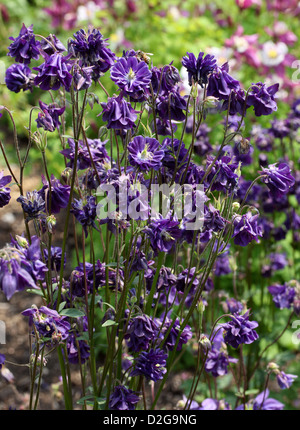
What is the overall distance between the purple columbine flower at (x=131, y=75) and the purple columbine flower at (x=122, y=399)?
2.94 ft

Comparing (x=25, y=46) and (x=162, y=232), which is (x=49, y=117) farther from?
(x=162, y=232)

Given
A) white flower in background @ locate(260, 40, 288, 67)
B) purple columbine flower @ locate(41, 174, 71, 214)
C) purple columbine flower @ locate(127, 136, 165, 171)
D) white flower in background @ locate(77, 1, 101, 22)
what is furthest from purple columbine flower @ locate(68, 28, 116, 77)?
white flower in background @ locate(77, 1, 101, 22)

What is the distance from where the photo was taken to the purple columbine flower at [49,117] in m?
1.56

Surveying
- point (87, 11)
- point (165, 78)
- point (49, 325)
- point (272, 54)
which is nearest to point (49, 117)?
point (165, 78)

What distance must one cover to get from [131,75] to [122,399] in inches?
37.7

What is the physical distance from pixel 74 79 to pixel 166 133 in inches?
15.2

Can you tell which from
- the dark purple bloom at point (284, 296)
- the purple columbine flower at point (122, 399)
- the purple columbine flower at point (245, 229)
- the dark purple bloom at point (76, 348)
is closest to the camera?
the purple columbine flower at point (245, 229)

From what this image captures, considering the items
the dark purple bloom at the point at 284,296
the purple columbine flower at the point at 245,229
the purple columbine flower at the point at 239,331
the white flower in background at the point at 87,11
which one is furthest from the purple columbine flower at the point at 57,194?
the white flower in background at the point at 87,11

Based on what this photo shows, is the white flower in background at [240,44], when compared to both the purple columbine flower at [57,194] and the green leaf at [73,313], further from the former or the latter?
the green leaf at [73,313]

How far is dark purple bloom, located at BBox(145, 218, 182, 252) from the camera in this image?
143 centimetres
